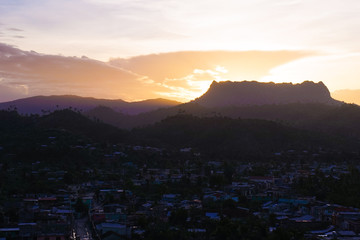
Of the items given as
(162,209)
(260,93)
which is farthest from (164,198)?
(260,93)

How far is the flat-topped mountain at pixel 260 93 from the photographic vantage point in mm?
105625

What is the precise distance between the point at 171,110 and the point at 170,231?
71006 mm

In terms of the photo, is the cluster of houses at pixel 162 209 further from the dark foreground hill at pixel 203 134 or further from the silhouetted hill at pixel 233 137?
the silhouetted hill at pixel 233 137

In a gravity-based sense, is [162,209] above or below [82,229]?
above

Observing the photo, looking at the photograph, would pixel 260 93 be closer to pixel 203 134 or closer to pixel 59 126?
pixel 203 134

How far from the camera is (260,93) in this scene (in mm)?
108375

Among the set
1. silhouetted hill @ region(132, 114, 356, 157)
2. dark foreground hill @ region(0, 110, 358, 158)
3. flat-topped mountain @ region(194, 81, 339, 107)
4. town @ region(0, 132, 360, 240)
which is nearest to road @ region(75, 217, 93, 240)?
town @ region(0, 132, 360, 240)

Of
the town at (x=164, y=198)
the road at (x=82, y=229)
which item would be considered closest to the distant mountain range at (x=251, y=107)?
the town at (x=164, y=198)

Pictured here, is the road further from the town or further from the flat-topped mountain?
the flat-topped mountain

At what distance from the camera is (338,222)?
22.8 meters

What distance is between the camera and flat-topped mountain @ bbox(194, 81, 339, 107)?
106m

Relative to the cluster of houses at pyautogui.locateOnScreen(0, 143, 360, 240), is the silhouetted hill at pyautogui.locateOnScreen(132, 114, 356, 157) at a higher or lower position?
higher

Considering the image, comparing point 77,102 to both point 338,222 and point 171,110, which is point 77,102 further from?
point 338,222

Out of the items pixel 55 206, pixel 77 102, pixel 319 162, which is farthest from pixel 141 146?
pixel 77 102
